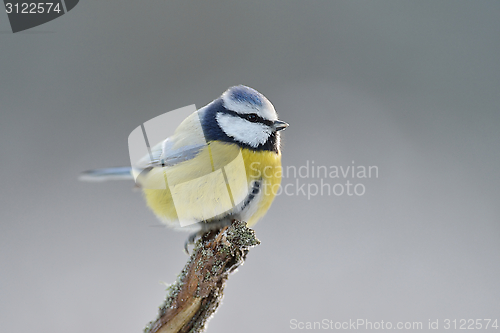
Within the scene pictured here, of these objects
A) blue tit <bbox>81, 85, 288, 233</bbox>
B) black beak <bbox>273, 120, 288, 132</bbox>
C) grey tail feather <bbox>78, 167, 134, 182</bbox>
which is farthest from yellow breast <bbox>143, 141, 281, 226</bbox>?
grey tail feather <bbox>78, 167, 134, 182</bbox>

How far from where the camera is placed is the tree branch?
115 centimetres

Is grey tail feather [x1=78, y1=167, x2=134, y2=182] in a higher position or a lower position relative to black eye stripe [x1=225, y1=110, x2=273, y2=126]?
lower

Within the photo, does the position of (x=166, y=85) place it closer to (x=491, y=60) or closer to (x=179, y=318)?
(x=179, y=318)

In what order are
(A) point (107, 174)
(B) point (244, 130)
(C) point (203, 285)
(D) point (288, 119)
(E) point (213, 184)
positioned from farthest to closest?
1. (D) point (288, 119)
2. (A) point (107, 174)
3. (B) point (244, 130)
4. (E) point (213, 184)
5. (C) point (203, 285)

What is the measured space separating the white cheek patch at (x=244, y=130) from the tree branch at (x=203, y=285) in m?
0.42

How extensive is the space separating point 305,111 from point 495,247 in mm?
1831

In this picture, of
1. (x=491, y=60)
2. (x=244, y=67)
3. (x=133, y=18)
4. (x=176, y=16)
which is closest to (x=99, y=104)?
(x=133, y=18)

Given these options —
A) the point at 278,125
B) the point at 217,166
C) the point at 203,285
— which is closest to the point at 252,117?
the point at 278,125

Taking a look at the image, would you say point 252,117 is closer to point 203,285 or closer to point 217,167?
point 217,167

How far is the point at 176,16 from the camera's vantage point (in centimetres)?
302

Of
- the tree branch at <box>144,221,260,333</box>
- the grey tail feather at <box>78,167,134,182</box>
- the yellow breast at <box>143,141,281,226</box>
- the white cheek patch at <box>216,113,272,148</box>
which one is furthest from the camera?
the grey tail feather at <box>78,167,134,182</box>

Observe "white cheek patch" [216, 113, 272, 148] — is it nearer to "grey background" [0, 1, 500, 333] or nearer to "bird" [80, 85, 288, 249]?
"bird" [80, 85, 288, 249]

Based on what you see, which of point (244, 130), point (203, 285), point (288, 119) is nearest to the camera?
point (203, 285)

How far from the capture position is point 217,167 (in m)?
1.37
